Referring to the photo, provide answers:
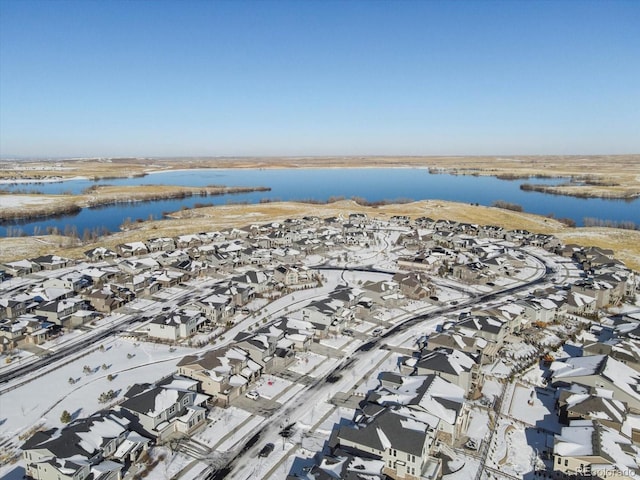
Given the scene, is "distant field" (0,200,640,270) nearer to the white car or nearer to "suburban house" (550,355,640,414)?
"suburban house" (550,355,640,414)

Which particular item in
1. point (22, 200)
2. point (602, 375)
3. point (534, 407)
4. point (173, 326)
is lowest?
point (534, 407)

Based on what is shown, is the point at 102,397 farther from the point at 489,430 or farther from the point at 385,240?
the point at 385,240

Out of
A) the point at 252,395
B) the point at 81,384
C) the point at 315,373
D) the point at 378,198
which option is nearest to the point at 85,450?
the point at 81,384

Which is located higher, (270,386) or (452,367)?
(452,367)

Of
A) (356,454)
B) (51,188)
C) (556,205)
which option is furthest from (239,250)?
(51,188)

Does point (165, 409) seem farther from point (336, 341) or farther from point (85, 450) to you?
point (336, 341)

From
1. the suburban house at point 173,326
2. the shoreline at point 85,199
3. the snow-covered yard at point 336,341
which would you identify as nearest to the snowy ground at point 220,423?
the snow-covered yard at point 336,341

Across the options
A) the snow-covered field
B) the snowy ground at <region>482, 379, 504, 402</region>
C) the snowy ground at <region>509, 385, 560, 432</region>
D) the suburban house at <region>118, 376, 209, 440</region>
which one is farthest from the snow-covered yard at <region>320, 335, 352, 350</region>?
the snow-covered field
